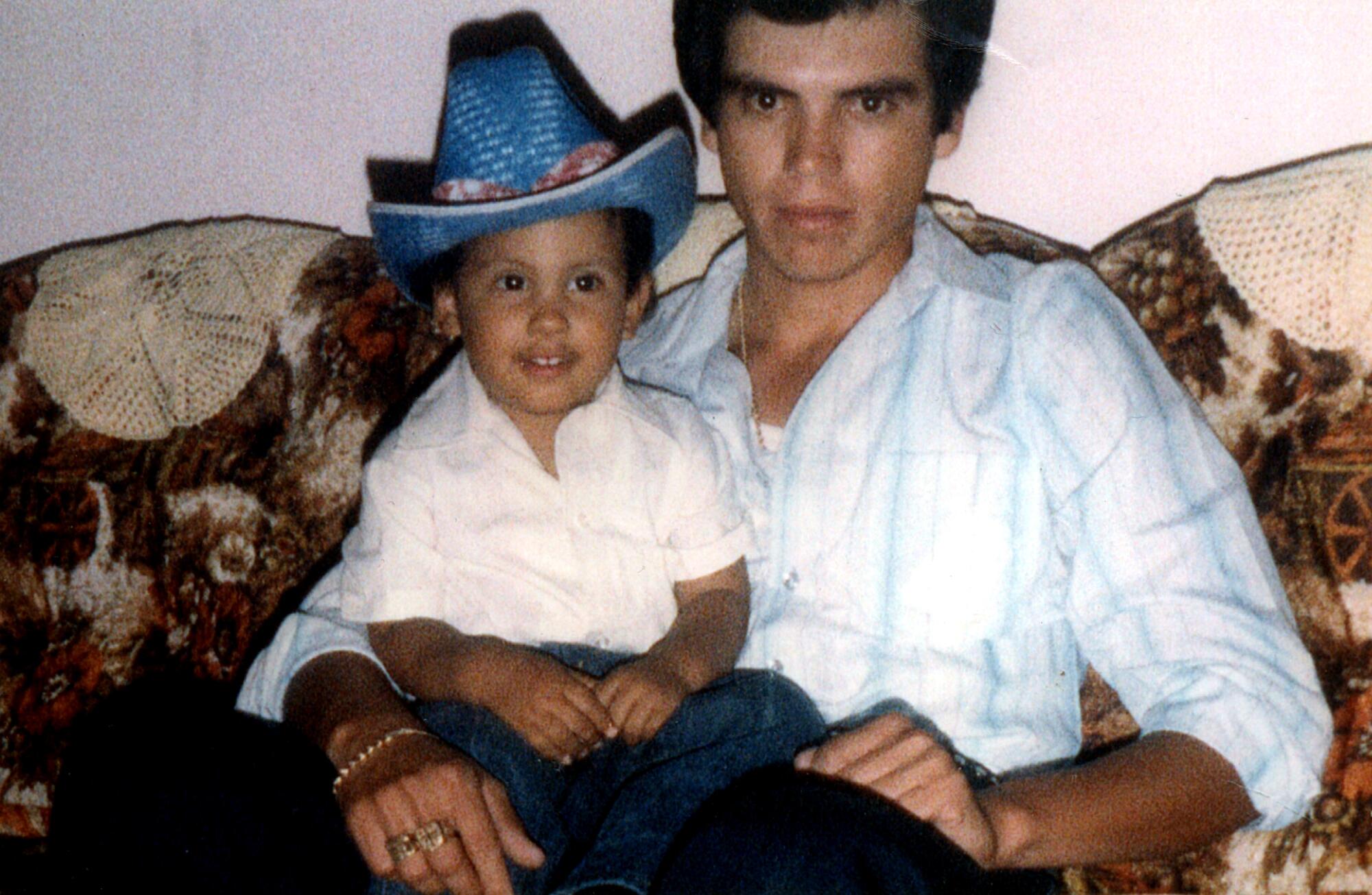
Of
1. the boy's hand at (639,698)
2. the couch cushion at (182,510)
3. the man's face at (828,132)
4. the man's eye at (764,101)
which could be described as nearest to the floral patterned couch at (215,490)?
the couch cushion at (182,510)

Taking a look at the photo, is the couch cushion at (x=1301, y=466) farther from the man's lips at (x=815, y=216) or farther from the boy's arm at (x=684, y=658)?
the boy's arm at (x=684, y=658)

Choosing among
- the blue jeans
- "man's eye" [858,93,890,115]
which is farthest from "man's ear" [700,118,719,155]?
the blue jeans

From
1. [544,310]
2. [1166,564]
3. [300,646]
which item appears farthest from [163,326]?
[1166,564]

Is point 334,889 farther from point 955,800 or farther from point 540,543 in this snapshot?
point 955,800

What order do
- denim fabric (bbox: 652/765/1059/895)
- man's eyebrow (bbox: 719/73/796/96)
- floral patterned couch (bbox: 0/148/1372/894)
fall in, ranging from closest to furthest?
1. denim fabric (bbox: 652/765/1059/895)
2. man's eyebrow (bbox: 719/73/796/96)
3. floral patterned couch (bbox: 0/148/1372/894)

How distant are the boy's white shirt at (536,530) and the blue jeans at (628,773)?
0.13 meters

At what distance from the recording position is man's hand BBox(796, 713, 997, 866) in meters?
0.96

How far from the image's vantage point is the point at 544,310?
129 centimetres

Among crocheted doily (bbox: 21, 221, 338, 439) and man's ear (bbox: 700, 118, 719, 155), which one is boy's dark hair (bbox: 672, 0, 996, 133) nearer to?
man's ear (bbox: 700, 118, 719, 155)

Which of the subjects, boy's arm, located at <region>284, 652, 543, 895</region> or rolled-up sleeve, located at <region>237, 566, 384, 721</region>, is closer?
boy's arm, located at <region>284, 652, 543, 895</region>

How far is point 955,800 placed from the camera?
38.3 inches

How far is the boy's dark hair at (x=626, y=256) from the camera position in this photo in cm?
138

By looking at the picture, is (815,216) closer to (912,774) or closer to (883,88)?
(883,88)

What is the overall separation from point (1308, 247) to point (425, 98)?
143cm
